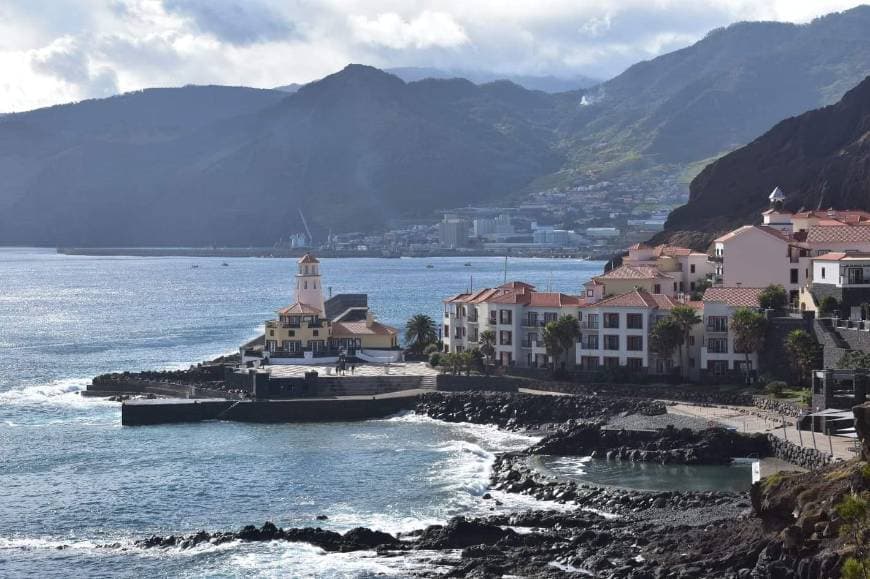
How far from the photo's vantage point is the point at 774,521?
129 feet

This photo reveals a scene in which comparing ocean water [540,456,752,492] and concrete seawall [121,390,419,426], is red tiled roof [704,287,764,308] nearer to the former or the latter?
ocean water [540,456,752,492]

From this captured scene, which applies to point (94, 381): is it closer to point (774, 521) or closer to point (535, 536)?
point (535, 536)

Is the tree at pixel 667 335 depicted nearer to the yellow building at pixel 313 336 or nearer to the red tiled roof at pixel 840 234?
the red tiled roof at pixel 840 234

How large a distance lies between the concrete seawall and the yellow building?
32.5 feet

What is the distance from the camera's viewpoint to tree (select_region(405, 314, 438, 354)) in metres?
83.9

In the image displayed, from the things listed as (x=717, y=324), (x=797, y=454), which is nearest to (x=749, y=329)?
(x=717, y=324)

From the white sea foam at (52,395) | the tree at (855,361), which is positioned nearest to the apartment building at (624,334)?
the tree at (855,361)

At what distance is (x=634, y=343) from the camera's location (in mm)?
72562

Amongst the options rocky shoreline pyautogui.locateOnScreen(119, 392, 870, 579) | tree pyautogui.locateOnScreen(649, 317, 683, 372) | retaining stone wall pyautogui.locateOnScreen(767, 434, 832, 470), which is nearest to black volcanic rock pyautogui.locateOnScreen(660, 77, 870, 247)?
tree pyautogui.locateOnScreen(649, 317, 683, 372)

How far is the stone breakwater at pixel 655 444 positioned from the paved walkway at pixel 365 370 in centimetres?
1616

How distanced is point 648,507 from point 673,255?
4670 cm

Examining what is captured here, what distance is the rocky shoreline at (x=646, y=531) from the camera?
37625mm

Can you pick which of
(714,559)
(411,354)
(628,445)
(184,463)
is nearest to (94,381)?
(411,354)

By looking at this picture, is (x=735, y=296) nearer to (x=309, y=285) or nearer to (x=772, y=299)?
(x=772, y=299)
